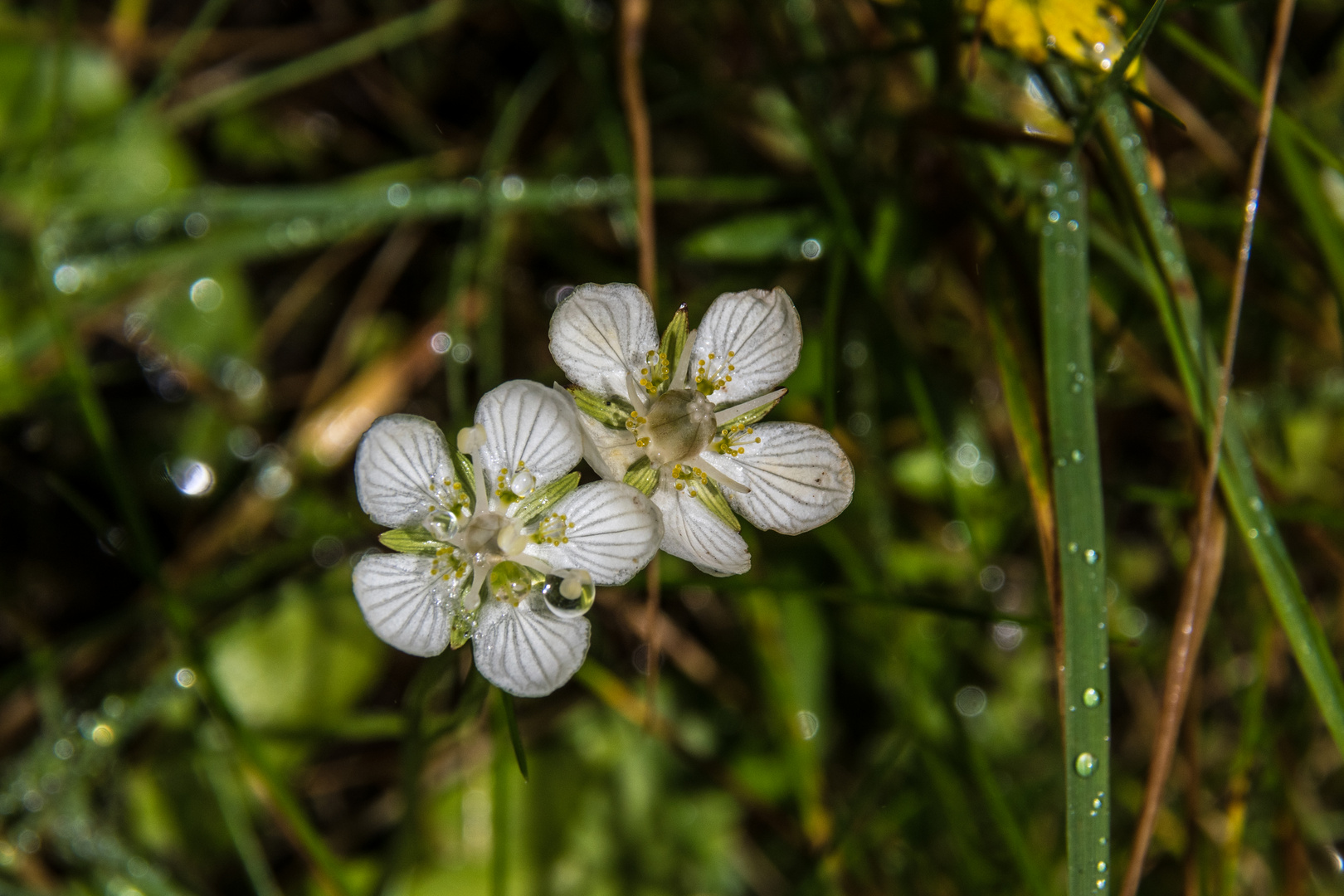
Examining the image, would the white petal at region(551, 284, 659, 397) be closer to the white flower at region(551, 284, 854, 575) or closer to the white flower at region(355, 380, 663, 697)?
the white flower at region(551, 284, 854, 575)

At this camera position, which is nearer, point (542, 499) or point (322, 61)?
point (542, 499)

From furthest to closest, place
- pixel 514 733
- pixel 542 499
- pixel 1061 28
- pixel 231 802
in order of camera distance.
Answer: pixel 231 802 < pixel 1061 28 < pixel 542 499 < pixel 514 733

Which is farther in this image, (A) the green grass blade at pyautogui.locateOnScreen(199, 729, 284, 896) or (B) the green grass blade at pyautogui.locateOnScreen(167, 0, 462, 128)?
(B) the green grass blade at pyautogui.locateOnScreen(167, 0, 462, 128)

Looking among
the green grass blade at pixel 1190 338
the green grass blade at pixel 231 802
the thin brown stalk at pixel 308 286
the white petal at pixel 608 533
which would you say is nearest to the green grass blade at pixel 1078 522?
the green grass blade at pixel 1190 338

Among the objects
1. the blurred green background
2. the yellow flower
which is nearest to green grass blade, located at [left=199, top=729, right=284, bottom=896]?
the blurred green background

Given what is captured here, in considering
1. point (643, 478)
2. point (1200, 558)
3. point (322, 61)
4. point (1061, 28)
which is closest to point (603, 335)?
point (643, 478)

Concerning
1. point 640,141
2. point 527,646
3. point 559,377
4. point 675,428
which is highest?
point 640,141

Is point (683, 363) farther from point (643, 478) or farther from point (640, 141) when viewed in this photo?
point (640, 141)
